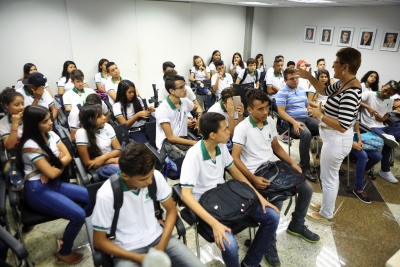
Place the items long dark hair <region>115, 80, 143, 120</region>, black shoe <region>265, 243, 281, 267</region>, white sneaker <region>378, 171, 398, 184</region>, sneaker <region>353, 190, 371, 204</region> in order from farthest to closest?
white sneaker <region>378, 171, 398, 184</region>
long dark hair <region>115, 80, 143, 120</region>
sneaker <region>353, 190, 371, 204</region>
black shoe <region>265, 243, 281, 267</region>

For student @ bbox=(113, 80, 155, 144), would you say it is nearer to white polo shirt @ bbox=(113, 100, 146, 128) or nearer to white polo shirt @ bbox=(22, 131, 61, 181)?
white polo shirt @ bbox=(113, 100, 146, 128)

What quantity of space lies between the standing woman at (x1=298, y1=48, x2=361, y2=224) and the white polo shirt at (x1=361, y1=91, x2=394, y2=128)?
5.02 ft

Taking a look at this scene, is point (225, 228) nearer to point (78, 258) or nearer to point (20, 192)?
point (78, 258)

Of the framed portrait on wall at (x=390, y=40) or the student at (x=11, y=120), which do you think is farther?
the framed portrait on wall at (x=390, y=40)

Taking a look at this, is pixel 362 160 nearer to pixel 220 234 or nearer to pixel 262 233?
pixel 262 233

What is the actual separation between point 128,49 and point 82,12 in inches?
45.2

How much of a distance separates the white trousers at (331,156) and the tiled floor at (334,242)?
28cm

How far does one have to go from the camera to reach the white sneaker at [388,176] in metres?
3.50

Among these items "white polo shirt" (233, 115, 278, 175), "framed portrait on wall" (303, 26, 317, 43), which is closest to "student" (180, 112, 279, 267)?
"white polo shirt" (233, 115, 278, 175)

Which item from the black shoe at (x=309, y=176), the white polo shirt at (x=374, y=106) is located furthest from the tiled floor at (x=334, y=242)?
the white polo shirt at (x=374, y=106)

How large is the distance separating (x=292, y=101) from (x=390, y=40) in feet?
13.0

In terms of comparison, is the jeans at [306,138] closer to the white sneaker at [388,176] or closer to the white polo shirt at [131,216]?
the white sneaker at [388,176]

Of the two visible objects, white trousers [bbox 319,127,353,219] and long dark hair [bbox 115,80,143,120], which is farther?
long dark hair [bbox 115,80,143,120]

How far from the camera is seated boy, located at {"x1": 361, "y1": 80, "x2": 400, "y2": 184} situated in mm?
3576
